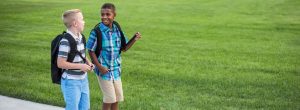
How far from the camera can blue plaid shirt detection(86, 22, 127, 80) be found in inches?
224

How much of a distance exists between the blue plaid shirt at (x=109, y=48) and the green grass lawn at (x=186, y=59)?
1549 mm

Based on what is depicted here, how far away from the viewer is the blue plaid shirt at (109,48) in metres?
5.69

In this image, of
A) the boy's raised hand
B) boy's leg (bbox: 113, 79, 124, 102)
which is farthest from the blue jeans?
boy's leg (bbox: 113, 79, 124, 102)

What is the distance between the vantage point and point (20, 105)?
7262mm

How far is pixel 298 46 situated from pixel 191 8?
37.2ft

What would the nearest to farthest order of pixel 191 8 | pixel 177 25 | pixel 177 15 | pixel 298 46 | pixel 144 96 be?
pixel 144 96 < pixel 298 46 < pixel 177 25 < pixel 177 15 < pixel 191 8

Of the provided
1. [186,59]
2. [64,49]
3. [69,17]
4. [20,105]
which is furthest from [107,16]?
[186,59]

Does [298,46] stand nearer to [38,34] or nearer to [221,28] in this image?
[221,28]

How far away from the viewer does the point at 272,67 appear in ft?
33.1

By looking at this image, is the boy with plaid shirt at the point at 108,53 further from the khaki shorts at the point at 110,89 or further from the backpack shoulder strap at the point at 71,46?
the backpack shoulder strap at the point at 71,46

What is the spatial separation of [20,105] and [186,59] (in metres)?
4.59

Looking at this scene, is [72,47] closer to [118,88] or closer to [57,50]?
[57,50]

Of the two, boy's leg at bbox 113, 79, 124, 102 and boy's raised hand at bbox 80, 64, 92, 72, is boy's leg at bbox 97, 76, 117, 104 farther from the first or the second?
boy's raised hand at bbox 80, 64, 92, 72

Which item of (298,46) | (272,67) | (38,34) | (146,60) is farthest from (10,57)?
(298,46)
